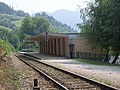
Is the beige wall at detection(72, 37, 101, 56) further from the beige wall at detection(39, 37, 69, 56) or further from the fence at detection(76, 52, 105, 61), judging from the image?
Answer: the beige wall at detection(39, 37, 69, 56)

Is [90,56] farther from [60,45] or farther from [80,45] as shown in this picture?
[60,45]

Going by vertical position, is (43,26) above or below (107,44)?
above

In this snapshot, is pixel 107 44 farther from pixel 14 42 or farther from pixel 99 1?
pixel 14 42

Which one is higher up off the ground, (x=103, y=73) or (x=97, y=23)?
(x=97, y=23)

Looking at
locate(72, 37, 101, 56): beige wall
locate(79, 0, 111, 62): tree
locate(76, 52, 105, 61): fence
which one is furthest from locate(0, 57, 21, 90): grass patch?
locate(72, 37, 101, 56): beige wall

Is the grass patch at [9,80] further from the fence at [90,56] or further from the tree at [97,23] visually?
the fence at [90,56]

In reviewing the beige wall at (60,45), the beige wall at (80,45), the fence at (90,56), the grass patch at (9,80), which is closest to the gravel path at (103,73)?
the grass patch at (9,80)

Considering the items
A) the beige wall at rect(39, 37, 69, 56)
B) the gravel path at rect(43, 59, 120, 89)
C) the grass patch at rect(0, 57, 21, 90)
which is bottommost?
the gravel path at rect(43, 59, 120, 89)

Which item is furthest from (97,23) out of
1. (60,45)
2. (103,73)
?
(60,45)

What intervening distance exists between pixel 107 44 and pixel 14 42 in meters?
128

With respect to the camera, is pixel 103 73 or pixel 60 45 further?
pixel 60 45

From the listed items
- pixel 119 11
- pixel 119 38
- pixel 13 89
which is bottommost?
pixel 13 89

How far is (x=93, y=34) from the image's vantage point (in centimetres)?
4103

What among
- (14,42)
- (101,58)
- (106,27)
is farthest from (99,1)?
(14,42)
